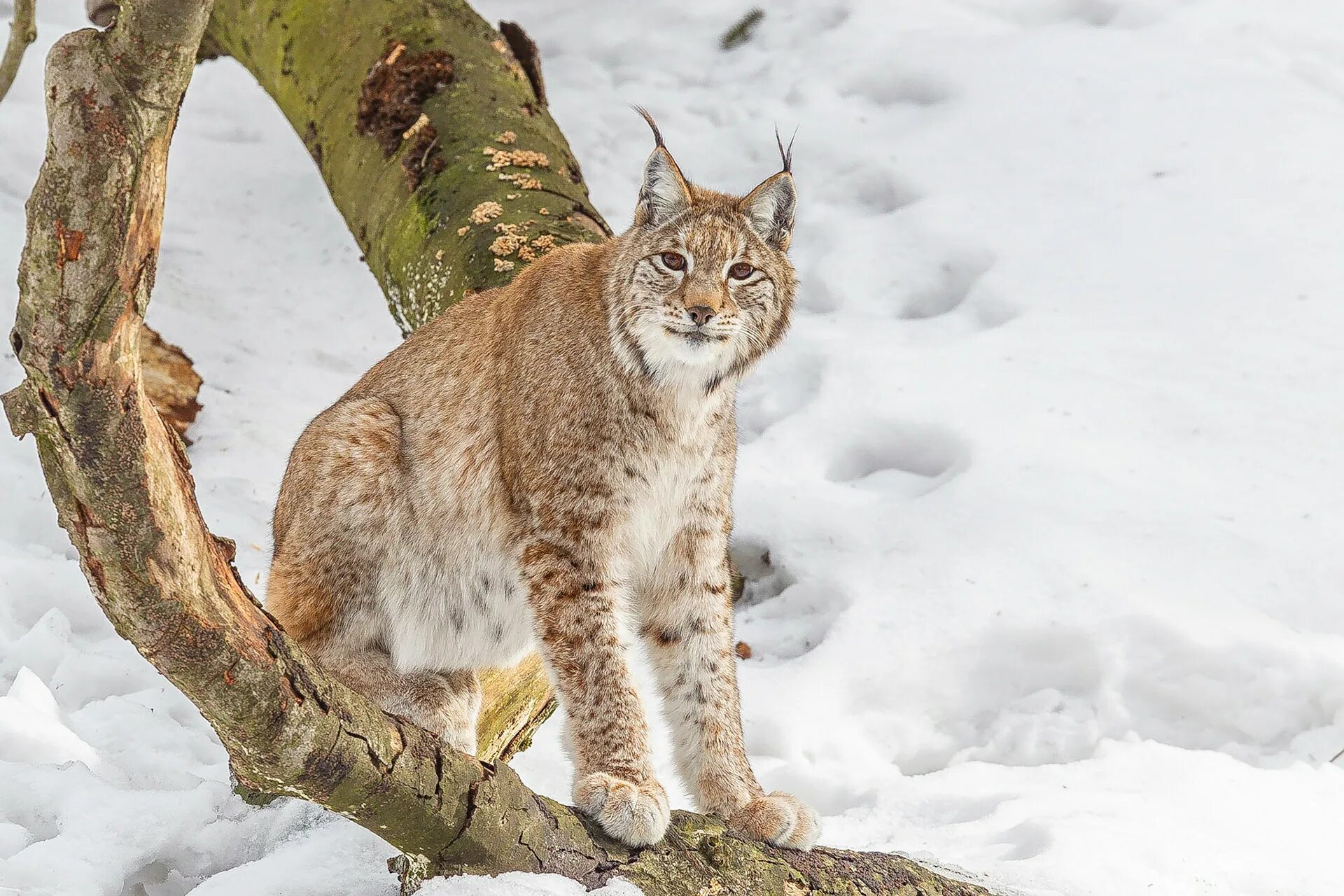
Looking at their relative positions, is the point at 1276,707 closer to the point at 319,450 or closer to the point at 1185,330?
the point at 1185,330

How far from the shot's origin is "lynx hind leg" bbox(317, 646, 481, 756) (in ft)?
11.2

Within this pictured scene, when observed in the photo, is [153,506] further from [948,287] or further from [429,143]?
[948,287]

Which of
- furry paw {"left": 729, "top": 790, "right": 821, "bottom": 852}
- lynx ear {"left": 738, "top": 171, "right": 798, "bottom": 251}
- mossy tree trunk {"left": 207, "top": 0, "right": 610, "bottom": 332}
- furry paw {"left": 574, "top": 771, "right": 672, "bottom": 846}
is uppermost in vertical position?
mossy tree trunk {"left": 207, "top": 0, "right": 610, "bottom": 332}

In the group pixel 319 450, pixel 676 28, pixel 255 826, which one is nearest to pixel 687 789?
pixel 255 826

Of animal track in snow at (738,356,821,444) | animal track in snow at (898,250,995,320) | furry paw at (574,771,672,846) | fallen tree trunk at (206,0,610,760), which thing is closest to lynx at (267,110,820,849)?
furry paw at (574,771,672,846)

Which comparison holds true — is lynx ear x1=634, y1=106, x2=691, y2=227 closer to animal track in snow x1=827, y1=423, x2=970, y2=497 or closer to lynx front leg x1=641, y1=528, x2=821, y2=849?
lynx front leg x1=641, y1=528, x2=821, y2=849

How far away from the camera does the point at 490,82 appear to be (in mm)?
5344

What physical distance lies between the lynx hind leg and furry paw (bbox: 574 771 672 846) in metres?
0.81

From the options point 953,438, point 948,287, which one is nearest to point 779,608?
point 953,438

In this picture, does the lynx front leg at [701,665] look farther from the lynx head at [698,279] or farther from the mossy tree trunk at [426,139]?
the mossy tree trunk at [426,139]

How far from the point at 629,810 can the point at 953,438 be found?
3434mm

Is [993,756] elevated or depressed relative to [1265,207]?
depressed

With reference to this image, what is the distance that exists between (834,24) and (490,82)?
13.9 ft

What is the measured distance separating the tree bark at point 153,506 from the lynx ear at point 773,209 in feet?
5.96
